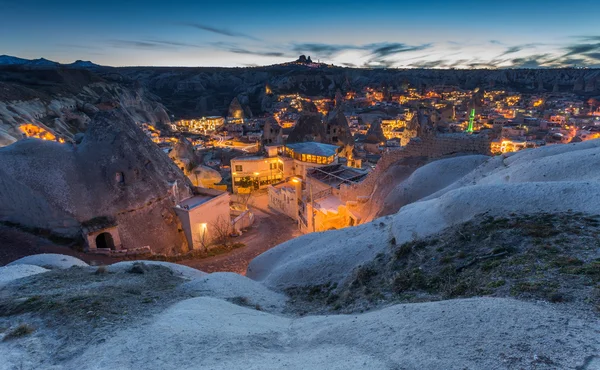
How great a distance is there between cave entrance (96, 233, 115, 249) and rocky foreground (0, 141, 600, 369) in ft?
34.2

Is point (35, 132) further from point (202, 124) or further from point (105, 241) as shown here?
point (202, 124)

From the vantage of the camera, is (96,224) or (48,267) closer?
(48,267)

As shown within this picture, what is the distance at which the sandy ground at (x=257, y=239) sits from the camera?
21.4 m

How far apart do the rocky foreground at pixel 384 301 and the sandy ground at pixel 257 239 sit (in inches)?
367

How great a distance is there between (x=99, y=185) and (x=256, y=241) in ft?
36.1

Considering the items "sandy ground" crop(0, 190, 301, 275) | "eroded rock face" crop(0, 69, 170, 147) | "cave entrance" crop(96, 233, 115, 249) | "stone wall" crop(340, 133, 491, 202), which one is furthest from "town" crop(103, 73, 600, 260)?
"eroded rock face" crop(0, 69, 170, 147)

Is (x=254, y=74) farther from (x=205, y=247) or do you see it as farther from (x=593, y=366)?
(x=593, y=366)

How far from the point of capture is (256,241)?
25.6 metres

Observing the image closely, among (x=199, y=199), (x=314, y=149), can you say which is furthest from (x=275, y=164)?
(x=199, y=199)

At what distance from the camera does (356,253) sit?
11.0 meters

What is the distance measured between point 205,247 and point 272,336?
1901 cm

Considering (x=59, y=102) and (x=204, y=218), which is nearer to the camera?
(x=204, y=218)

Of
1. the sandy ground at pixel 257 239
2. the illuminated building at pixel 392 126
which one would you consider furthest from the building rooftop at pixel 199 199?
the illuminated building at pixel 392 126

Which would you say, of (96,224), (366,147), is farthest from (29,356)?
(366,147)
